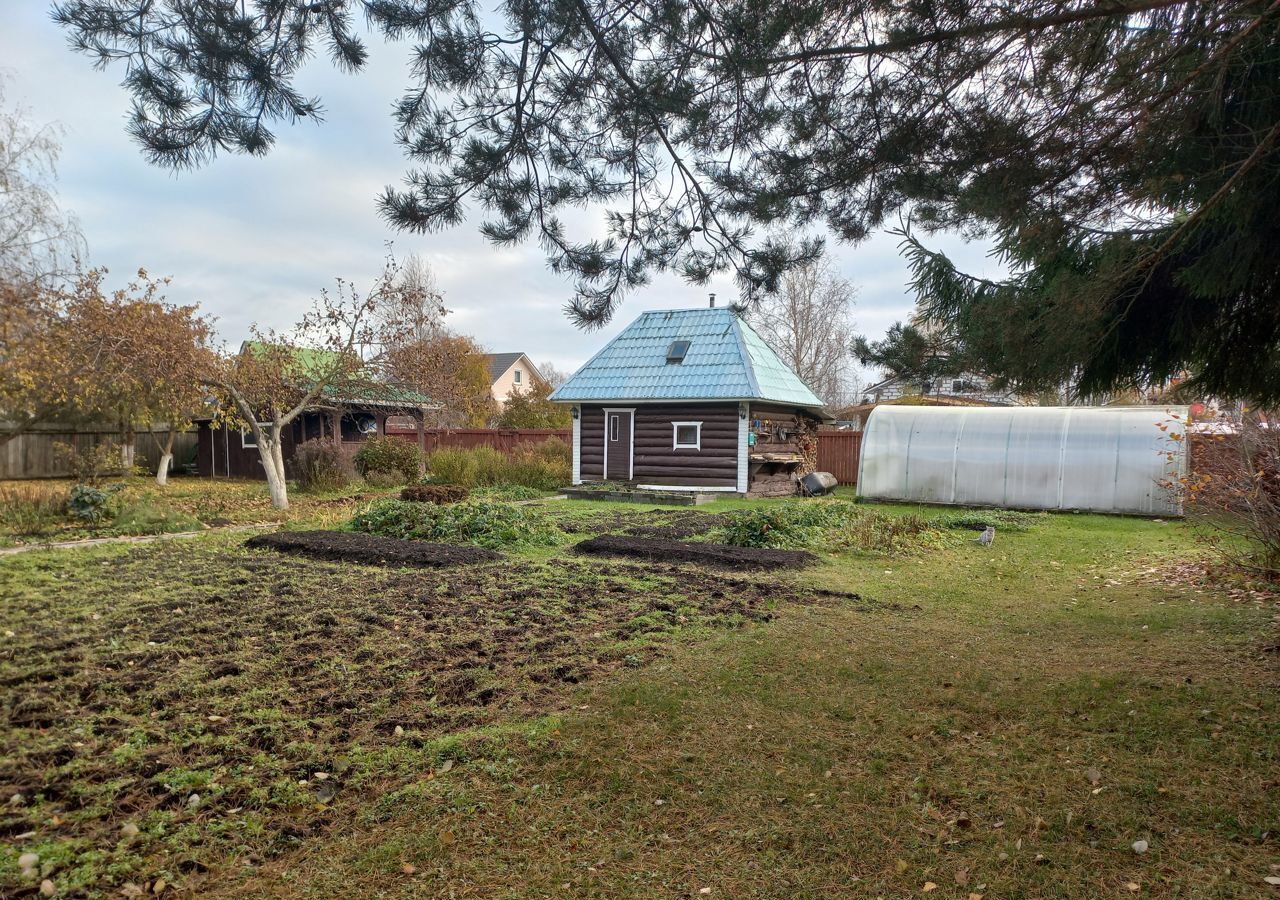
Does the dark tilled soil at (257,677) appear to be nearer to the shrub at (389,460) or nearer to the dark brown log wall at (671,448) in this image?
the dark brown log wall at (671,448)

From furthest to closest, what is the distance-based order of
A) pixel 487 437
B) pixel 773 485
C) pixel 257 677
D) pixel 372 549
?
1. pixel 487 437
2. pixel 773 485
3. pixel 372 549
4. pixel 257 677

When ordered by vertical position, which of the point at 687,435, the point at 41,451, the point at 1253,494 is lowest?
the point at 41,451

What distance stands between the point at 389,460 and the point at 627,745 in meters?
16.4

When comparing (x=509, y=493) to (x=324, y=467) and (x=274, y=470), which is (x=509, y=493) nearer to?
(x=324, y=467)

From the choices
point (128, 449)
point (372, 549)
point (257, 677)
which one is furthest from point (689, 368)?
point (128, 449)

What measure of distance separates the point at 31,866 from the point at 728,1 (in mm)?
5137

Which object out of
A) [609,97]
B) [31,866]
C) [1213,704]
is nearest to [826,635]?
[1213,704]

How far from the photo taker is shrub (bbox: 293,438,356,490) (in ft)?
57.5

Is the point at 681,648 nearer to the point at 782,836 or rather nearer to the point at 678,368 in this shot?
the point at 782,836

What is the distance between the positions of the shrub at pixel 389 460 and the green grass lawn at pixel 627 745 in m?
11.8

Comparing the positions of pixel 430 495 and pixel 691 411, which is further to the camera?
pixel 691 411

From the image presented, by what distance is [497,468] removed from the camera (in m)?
19.5

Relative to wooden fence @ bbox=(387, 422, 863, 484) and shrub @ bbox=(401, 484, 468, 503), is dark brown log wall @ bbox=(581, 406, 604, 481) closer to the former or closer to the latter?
wooden fence @ bbox=(387, 422, 863, 484)

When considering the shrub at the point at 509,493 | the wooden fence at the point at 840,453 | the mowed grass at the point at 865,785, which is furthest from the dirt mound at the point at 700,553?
the wooden fence at the point at 840,453
